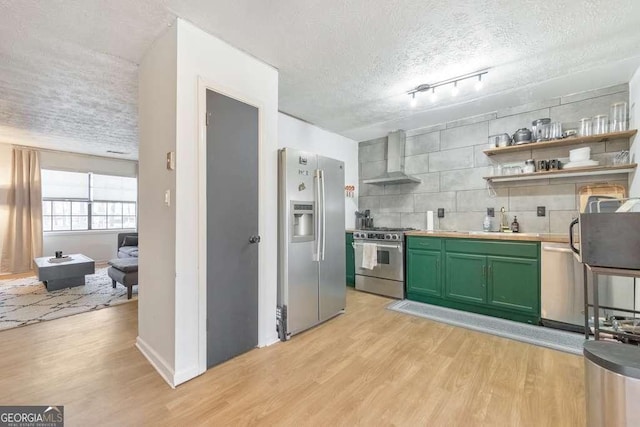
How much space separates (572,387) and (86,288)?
5.87 meters

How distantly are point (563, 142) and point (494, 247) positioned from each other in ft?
4.62

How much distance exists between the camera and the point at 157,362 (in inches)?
79.6

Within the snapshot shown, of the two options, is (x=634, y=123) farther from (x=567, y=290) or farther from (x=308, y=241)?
(x=308, y=241)

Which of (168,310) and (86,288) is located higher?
(168,310)

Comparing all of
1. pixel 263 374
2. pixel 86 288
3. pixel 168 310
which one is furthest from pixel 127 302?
pixel 263 374

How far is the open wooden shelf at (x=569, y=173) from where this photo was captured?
2.69 m

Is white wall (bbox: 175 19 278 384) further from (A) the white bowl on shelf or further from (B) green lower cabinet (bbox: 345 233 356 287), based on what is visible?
(A) the white bowl on shelf

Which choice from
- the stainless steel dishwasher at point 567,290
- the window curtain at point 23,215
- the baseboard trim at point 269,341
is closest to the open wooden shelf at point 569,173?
the stainless steel dishwasher at point 567,290

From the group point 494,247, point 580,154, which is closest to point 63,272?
point 494,247

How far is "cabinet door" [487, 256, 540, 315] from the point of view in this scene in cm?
277

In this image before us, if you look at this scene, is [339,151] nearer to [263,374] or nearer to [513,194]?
[513,194]

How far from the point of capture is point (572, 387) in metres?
1.79

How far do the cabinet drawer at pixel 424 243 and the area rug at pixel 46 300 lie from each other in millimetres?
3899

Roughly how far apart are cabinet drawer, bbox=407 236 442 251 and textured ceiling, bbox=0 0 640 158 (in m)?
1.72
